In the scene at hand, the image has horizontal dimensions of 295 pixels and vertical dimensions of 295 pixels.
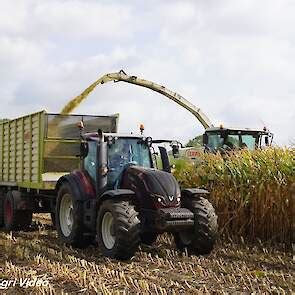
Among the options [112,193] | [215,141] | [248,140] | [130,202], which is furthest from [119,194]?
[248,140]

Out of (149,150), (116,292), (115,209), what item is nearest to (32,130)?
(149,150)

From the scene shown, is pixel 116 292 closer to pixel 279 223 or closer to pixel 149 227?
pixel 149 227

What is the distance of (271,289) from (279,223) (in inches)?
158

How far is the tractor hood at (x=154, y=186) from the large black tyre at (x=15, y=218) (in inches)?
158

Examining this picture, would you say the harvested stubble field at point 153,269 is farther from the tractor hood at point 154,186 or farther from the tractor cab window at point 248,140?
the tractor cab window at point 248,140

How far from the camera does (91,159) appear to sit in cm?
1002

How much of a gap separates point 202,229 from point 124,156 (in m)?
1.77

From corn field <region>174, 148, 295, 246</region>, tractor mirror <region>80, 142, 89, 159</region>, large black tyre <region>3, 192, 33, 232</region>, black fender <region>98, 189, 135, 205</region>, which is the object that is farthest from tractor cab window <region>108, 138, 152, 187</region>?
large black tyre <region>3, 192, 33, 232</region>

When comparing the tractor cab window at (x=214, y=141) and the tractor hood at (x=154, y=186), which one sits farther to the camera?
the tractor cab window at (x=214, y=141)

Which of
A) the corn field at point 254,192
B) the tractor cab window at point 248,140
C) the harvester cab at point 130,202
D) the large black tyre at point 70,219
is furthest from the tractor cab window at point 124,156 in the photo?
the tractor cab window at point 248,140

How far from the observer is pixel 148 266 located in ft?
27.3

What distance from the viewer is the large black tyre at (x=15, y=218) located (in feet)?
41.4

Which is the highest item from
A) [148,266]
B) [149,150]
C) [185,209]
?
[149,150]

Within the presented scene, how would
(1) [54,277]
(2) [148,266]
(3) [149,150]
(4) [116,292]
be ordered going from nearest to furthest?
(4) [116,292] < (1) [54,277] < (2) [148,266] < (3) [149,150]
